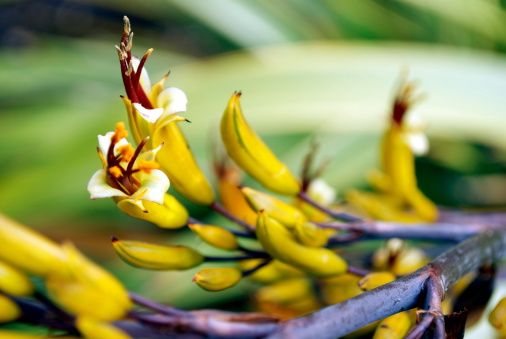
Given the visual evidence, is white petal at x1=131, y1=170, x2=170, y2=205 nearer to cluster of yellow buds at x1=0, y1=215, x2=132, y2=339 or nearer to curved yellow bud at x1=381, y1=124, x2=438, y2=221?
cluster of yellow buds at x1=0, y1=215, x2=132, y2=339

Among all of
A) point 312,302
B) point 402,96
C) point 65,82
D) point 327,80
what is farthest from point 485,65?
point 65,82

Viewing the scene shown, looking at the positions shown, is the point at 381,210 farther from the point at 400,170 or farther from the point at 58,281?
the point at 58,281

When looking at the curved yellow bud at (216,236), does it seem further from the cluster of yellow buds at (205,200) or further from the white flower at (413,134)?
the white flower at (413,134)

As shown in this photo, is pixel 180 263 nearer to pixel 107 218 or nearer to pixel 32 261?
pixel 32 261

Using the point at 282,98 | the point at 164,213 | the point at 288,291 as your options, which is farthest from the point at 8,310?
the point at 282,98

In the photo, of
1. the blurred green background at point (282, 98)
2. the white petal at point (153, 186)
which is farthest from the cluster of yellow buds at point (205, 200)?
the blurred green background at point (282, 98)

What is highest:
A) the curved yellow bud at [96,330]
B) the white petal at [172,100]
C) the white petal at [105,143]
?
the white petal at [172,100]
